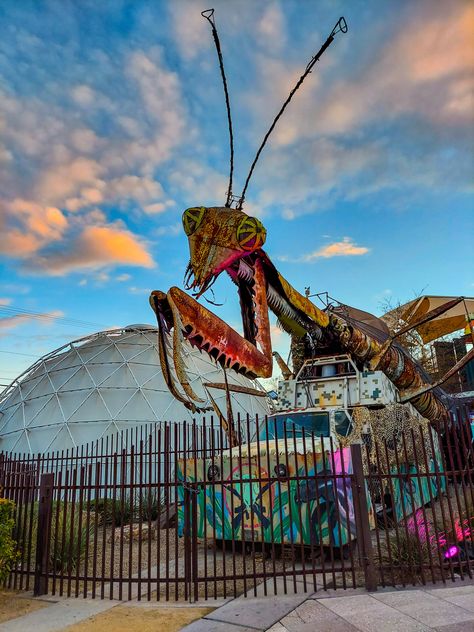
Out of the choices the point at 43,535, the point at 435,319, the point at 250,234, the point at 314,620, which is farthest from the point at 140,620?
the point at 435,319

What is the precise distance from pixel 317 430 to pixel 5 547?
461 cm

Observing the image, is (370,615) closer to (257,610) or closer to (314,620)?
(314,620)

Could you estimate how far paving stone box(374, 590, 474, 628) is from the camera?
3911 mm

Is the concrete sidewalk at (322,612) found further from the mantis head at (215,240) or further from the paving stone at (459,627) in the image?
the mantis head at (215,240)

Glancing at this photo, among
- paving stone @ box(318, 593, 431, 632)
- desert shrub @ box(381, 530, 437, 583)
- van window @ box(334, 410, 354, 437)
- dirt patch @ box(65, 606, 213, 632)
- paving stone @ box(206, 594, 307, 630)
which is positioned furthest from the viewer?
van window @ box(334, 410, 354, 437)

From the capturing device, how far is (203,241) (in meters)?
5.50

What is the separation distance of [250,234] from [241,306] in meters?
1.10

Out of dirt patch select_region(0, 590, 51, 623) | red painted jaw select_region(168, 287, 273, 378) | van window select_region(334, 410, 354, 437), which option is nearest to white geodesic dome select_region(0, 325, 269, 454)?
van window select_region(334, 410, 354, 437)

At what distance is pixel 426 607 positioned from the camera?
4.25m

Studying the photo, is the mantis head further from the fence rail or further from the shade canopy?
the shade canopy

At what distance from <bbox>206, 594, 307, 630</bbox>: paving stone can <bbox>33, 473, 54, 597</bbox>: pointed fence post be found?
2.45 meters

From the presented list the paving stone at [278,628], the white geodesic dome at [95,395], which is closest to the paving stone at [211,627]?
the paving stone at [278,628]

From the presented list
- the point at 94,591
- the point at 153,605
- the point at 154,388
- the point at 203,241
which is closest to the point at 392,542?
the point at 153,605

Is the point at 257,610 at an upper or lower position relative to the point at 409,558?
lower
